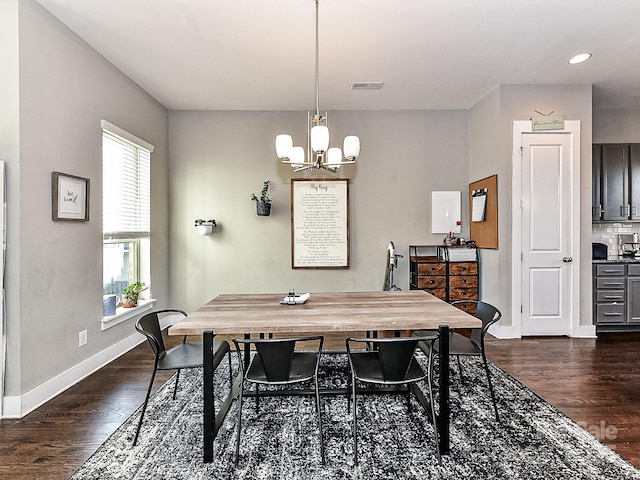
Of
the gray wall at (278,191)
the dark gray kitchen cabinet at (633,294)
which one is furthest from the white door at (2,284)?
the dark gray kitchen cabinet at (633,294)

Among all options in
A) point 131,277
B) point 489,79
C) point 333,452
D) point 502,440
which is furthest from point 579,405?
point 131,277

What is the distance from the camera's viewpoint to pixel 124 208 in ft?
12.9

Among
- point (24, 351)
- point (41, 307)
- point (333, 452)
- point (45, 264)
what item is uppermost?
point (45, 264)

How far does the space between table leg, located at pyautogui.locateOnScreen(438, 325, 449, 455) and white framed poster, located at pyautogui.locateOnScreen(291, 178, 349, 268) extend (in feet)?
9.61

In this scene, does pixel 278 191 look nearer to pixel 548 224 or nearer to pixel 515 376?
pixel 548 224

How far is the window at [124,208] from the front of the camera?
363cm

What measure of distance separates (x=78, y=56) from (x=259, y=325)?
279cm

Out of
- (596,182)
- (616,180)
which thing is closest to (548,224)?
(596,182)

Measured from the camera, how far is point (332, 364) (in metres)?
3.40

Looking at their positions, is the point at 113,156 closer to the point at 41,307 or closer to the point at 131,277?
the point at 131,277

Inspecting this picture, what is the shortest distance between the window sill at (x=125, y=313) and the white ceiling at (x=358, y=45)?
2.39 m

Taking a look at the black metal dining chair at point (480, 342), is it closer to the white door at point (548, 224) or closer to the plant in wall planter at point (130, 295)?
the white door at point (548, 224)

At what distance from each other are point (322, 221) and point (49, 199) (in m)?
2.97

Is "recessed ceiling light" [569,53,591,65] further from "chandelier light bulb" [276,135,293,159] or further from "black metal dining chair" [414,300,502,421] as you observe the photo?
"chandelier light bulb" [276,135,293,159]
